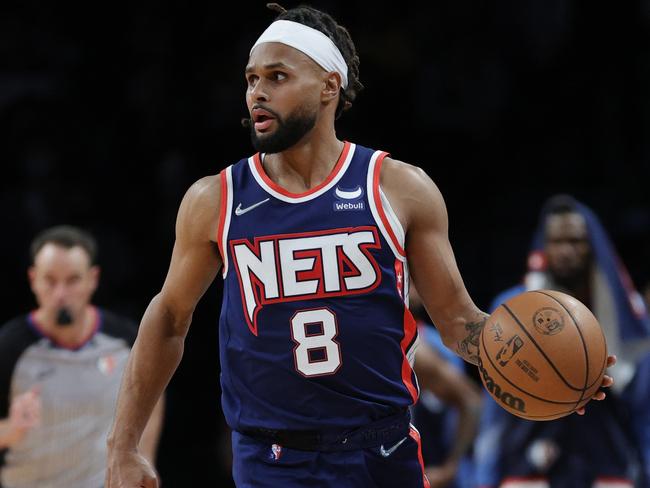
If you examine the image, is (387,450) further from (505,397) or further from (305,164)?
(305,164)

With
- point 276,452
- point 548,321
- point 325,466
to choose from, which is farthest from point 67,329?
point 548,321

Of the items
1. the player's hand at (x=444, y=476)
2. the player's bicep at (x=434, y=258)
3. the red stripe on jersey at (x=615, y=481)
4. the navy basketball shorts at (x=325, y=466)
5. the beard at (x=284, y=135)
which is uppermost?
the beard at (x=284, y=135)

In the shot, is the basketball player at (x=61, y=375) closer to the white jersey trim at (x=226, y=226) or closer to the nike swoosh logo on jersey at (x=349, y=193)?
the white jersey trim at (x=226, y=226)

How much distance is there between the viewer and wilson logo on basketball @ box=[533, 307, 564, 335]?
11.7 ft

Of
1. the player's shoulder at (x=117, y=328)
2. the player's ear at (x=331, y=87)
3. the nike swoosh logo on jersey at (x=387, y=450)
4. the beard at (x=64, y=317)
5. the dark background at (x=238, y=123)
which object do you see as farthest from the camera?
the dark background at (x=238, y=123)

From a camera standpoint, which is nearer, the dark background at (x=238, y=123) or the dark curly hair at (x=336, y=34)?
the dark curly hair at (x=336, y=34)

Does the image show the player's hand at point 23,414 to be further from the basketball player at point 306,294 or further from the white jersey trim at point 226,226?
the white jersey trim at point 226,226

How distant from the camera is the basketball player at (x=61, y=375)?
6.27m

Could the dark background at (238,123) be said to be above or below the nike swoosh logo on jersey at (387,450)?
above

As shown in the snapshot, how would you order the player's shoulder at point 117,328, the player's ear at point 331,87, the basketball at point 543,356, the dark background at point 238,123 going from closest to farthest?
1. the basketball at point 543,356
2. the player's ear at point 331,87
3. the player's shoulder at point 117,328
4. the dark background at point 238,123

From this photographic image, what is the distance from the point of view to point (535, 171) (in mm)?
10680

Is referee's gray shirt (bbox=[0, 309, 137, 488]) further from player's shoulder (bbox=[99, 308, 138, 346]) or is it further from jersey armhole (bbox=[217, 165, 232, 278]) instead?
jersey armhole (bbox=[217, 165, 232, 278])

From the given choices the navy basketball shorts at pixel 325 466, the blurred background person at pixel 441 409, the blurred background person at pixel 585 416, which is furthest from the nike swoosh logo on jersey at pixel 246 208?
the blurred background person at pixel 585 416

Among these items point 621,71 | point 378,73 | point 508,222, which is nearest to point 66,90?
point 378,73
